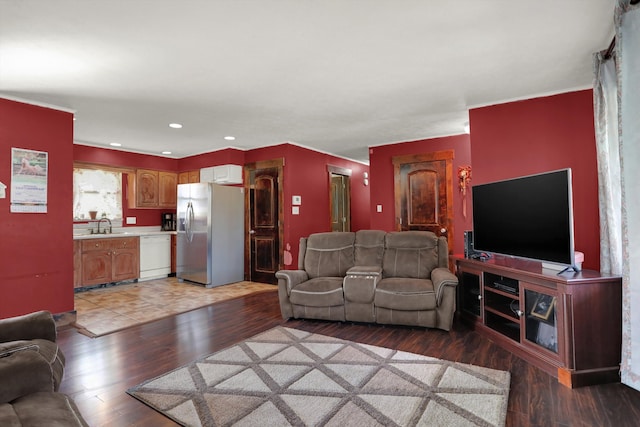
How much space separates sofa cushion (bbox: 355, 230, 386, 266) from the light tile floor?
2.01 meters

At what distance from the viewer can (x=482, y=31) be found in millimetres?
2293

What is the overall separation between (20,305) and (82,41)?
281 centimetres

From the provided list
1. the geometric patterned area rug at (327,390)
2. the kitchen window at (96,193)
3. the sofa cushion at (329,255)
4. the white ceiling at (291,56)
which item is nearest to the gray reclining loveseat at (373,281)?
the sofa cushion at (329,255)

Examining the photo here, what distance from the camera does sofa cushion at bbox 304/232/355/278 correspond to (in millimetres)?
4008

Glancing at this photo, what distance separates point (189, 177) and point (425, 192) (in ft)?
15.2

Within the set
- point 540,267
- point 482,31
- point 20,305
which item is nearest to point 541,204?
point 540,267

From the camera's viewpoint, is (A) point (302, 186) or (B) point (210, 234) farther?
(A) point (302, 186)

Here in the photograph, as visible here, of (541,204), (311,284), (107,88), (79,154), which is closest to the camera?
(541,204)

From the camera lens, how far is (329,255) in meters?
4.07

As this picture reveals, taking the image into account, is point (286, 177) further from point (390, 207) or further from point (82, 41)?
point (82, 41)

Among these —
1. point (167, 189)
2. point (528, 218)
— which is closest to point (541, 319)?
point (528, 218)

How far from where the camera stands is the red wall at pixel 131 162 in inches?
222

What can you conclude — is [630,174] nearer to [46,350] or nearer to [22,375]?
[22,375]

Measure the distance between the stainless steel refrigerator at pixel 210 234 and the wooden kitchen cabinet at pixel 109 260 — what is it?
739mm
